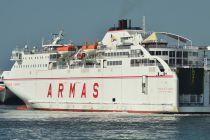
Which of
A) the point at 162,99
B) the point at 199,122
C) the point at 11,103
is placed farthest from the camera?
the point at 11,103

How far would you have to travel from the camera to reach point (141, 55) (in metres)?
76.1

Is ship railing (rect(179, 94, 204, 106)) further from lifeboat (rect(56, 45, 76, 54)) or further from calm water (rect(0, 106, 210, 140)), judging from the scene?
lifeboat (rect(56, 45, 76, 54))

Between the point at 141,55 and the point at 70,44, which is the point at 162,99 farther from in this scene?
the point at 70,44

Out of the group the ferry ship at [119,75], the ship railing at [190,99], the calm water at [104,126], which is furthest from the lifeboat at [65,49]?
the ship railing at [190,99]

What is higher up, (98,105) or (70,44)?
(70,44)

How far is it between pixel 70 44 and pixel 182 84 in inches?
746

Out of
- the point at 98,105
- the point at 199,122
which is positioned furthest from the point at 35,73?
the point at 199,122

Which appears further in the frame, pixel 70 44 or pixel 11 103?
pixel 11 103

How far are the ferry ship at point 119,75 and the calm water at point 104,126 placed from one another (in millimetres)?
1830

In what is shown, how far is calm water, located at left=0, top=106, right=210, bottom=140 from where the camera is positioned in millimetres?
58428

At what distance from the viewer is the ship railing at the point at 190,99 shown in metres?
73.6

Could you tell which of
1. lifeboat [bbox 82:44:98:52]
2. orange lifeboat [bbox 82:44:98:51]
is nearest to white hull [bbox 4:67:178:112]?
lifeboat [bbox 82:44:98:52]

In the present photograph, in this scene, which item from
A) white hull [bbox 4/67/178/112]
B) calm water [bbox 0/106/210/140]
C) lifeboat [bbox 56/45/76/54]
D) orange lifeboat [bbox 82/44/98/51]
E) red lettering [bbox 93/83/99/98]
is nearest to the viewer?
calm water [bbox 0/106/210/140]

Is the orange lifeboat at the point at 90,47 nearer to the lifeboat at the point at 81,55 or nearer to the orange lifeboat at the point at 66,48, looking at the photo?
the lifeboat at the point at 81,55
